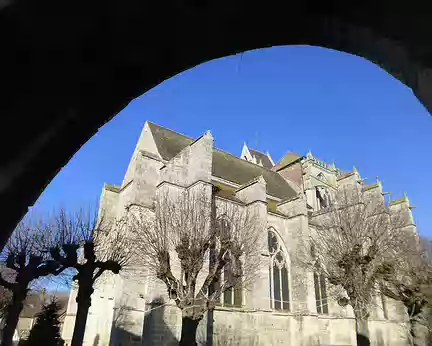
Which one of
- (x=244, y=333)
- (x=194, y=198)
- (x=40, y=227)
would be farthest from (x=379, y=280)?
(x=40, y=227)

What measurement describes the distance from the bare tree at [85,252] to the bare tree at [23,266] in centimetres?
55

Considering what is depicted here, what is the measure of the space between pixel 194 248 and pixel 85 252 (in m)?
4.00

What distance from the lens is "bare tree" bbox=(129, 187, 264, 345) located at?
12602 mm

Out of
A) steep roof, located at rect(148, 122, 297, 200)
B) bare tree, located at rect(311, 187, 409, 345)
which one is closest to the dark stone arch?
bare tree, located at rect(311, 187, 409, 345)

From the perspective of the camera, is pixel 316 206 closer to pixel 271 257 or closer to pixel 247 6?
pixel 271 257

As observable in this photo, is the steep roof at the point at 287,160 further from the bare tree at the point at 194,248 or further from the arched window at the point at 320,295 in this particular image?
the bare tree at the point at 194,248

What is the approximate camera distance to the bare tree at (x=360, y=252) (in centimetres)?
1438

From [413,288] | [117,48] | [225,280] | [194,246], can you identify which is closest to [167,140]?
[194,246]

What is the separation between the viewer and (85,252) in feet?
39.0

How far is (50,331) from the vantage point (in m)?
14.3

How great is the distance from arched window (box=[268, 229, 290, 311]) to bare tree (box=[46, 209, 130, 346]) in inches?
356

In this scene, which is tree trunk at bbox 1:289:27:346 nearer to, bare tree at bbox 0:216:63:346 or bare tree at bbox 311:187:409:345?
bare tree at bbox 0:216:63:346

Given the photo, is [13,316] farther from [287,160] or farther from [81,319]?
[287,160]

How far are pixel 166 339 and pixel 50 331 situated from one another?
16.3ft
